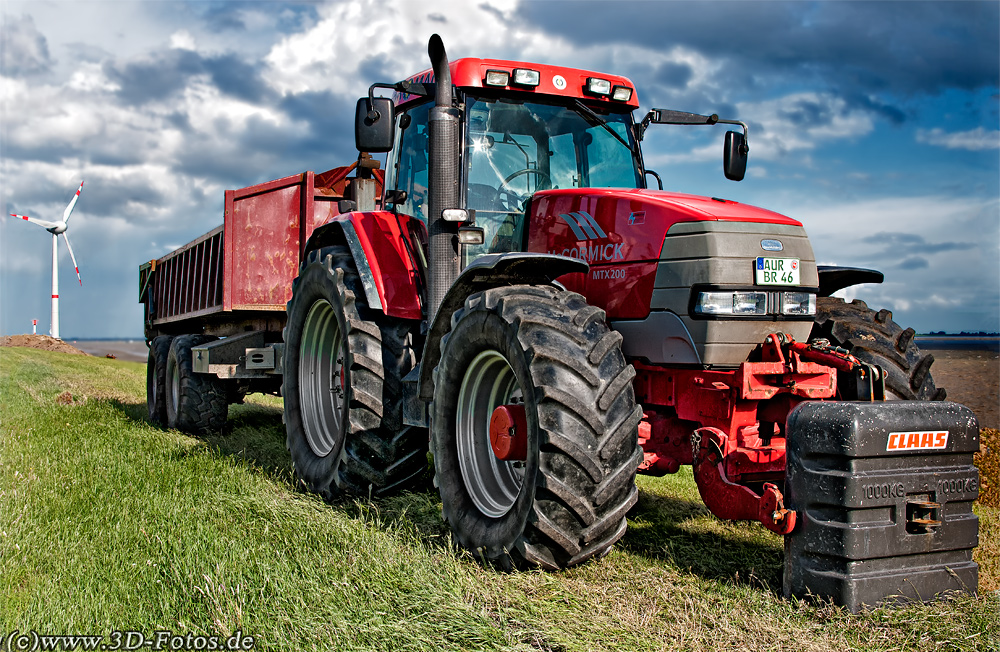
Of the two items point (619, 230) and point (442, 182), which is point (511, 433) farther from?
point (442, 182)

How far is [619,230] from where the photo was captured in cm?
486

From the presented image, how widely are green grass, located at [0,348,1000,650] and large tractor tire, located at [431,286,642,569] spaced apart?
19cm

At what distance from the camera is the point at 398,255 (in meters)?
6.06

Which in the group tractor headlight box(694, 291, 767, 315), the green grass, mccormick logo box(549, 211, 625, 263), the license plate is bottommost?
the green grass

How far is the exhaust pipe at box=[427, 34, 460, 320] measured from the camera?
527 cm

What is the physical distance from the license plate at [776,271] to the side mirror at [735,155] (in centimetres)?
131

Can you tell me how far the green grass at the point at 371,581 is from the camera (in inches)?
137

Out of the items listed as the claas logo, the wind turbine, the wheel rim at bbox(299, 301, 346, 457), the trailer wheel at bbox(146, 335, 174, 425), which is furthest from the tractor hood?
the wind turbine

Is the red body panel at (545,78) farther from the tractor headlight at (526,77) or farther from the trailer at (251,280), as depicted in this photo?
the trailer at (251,280)

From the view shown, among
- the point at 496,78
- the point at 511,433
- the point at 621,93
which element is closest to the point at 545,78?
the point at 496,78

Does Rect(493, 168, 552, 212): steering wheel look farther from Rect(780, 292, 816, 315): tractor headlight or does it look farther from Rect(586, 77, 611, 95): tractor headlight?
Rect(780, 292, 816, 315): tractor headlight

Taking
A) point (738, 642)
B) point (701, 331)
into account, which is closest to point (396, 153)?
point (701, 331)

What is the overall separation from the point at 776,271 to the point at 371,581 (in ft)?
8.46

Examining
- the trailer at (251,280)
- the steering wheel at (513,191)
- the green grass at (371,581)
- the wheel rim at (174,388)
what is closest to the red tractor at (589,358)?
the steering wheel at (513,191)
